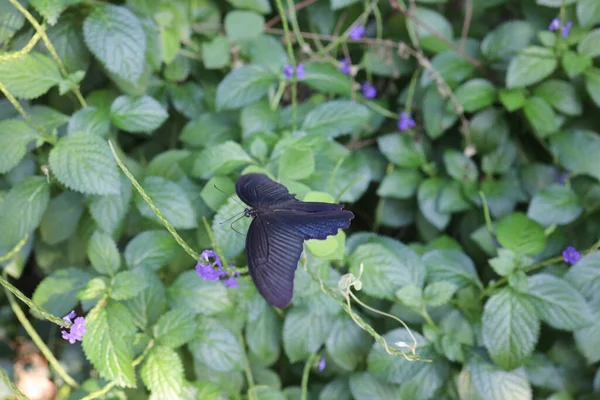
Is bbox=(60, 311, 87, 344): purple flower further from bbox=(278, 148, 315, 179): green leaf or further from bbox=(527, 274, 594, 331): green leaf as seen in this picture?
bbox=(527, 274, 594, 331): green leaf

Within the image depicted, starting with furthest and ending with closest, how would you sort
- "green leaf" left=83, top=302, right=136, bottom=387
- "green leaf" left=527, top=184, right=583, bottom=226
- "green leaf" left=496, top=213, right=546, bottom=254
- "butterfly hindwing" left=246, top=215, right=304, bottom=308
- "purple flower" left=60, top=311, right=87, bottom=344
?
1. "green leaf" left=527, top=184, right=583, bottom=226
2. "green leaf" left=496, top=213, right=546, bottom=254
3. "green leaf" left=83, top=302, right=136, bottom=387
4. "purple flower" left=60, top=311, right=87, bottom=344
5. "butterfly hindwing" left=246, top=215, right=304, bottom=308

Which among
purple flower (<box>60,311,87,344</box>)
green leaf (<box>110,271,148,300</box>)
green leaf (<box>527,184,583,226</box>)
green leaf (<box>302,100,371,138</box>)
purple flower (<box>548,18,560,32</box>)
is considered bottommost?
green leaf (<box>527,184,583,226</box>)

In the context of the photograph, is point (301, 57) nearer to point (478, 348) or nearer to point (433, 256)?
point (433, 256)

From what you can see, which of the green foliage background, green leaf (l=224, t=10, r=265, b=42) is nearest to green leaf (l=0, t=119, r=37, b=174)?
the green foliage background

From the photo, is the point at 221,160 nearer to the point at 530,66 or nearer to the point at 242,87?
the point at 242,87

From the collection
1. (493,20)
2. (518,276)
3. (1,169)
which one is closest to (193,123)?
(1,169)

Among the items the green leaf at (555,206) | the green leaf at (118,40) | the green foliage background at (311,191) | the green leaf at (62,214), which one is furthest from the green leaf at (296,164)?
the green leaf at (555,206)

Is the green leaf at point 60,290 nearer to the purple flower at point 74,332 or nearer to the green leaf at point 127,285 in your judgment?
the green leaf at point 127,285
